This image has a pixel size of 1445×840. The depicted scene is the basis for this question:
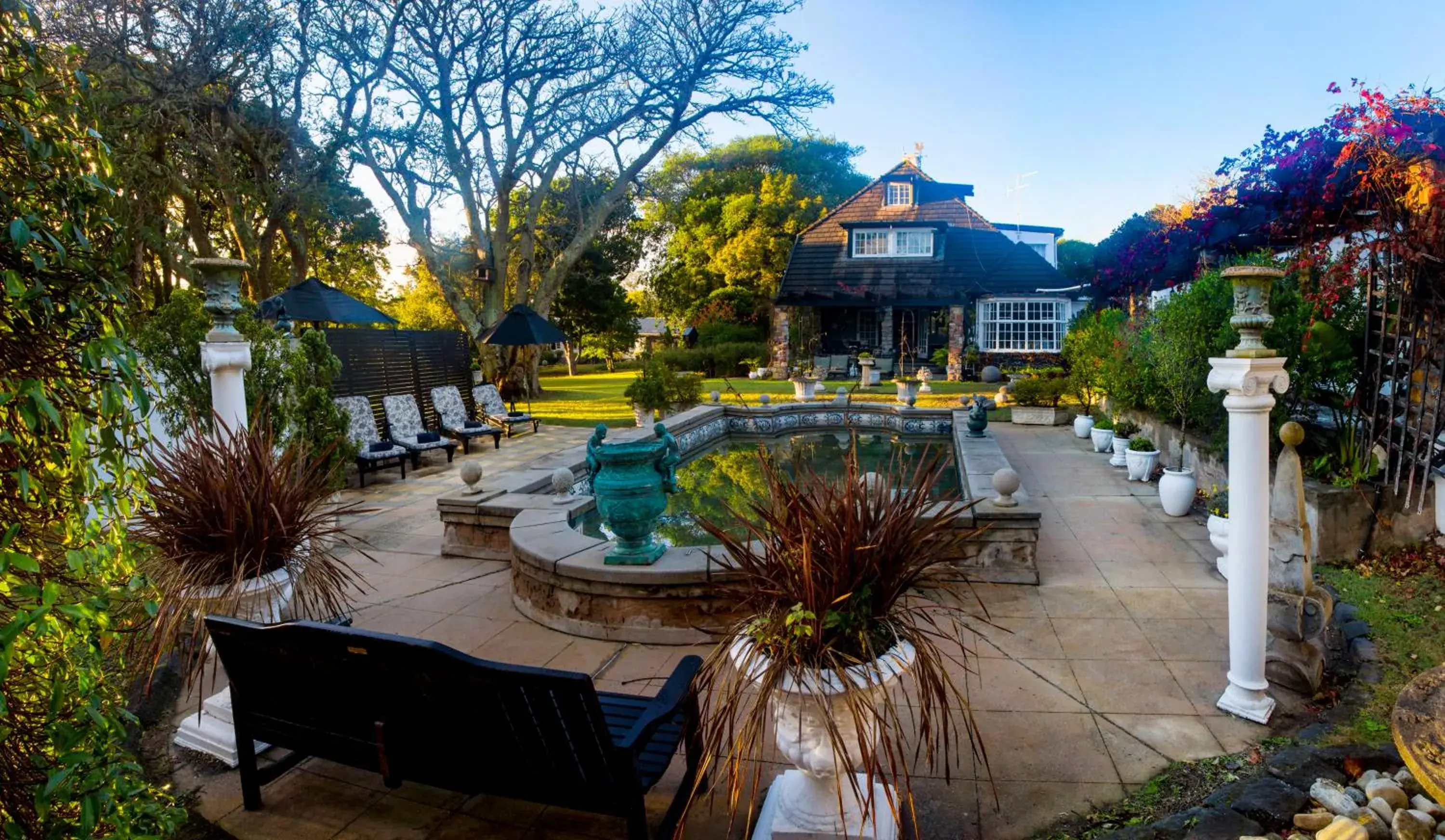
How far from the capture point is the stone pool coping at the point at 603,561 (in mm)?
4539

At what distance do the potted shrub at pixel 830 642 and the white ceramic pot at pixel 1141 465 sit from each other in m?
7.25

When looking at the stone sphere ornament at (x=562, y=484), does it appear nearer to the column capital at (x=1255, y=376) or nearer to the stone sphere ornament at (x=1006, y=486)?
the stone sphere ornament at (x=1006, y=486)

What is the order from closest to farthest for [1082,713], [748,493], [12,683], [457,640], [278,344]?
[12,683] < [1082,713] < [457,640] < [278,344] < [748,493]

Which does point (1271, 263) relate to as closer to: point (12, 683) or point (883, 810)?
point (883, 810)

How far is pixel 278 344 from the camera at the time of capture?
24.2ft

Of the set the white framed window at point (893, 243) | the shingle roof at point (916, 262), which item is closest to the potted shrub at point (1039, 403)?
the shingle roof at point (916, 262)

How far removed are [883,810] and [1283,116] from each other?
6297 millimetres

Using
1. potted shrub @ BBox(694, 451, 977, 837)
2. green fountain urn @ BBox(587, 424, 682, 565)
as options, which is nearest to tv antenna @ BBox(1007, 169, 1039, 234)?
green fountain urn @ BBox(587, 424, 682, 565)

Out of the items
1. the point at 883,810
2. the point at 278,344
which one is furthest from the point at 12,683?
the point at 278,344

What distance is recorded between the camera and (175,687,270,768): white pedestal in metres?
3.37

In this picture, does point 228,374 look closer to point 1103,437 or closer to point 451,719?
point 451,719

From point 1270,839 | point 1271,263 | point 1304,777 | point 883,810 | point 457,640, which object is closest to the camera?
point 1270,839

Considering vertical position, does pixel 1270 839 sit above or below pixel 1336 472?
below

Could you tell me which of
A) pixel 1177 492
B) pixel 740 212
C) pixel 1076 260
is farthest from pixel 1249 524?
pixel 1076 260
